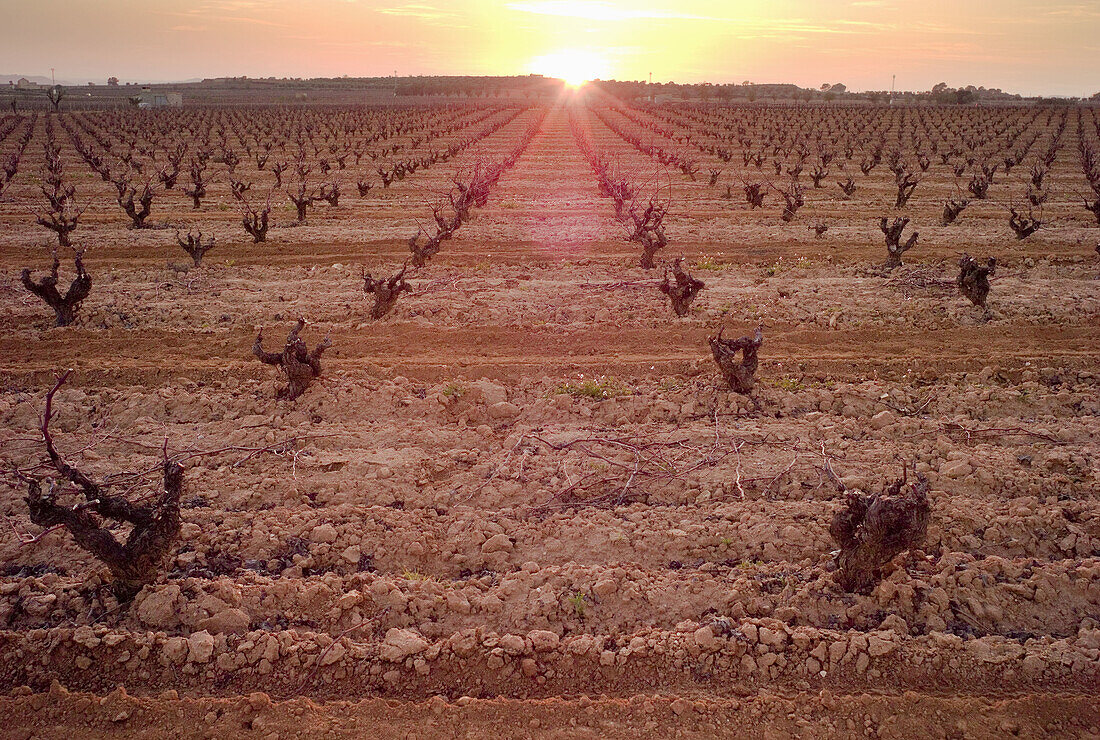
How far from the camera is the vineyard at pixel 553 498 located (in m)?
3.84

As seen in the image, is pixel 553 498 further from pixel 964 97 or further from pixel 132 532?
pixel 964 97

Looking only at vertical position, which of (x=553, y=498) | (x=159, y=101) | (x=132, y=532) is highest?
(x=159, y=101)

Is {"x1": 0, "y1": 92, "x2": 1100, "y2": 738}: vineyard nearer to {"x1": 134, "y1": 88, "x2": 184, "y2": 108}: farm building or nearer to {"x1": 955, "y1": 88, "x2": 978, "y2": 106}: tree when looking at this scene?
{"x1": 134, "y1": 88, "x2": 184, "y2": 108}: farm building

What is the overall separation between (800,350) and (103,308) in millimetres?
9682

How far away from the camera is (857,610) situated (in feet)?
14.0

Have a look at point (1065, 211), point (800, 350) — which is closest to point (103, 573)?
point (800, 350)

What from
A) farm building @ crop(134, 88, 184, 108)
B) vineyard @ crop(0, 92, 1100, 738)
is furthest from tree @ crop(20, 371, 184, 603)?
farm building @ crop(134, 88, 184, 108)

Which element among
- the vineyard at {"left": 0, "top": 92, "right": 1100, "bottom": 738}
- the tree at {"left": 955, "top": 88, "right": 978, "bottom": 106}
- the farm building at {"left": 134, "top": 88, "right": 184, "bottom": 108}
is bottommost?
the vineyard at {"left": 0, "top": 92, "right": 1100, "bottom": 738}

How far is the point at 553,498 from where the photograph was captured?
5.53 meters

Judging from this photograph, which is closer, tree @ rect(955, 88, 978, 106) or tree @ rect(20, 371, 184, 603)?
tree @ rect(20, 371, 184, 603)

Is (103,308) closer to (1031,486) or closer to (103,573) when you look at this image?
(103,573)

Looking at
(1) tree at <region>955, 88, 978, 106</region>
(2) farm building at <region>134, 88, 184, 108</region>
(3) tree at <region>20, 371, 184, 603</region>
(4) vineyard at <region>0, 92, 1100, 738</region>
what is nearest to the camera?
(4) vineyard at <region>0, 92, 1100, 738</region>

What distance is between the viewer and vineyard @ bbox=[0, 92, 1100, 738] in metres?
3.84

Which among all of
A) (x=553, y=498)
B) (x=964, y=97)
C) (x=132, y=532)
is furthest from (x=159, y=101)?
(x=964, y=97)
